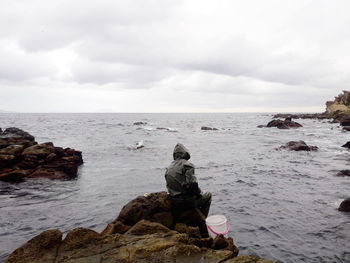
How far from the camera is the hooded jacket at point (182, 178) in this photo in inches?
280

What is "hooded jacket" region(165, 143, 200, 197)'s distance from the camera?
7.11 meters

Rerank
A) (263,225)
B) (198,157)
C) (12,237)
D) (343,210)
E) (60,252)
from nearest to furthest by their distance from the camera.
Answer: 1. (60,252)
2. (12,237)
3. (263,225)
4. (343,210)
5. (198,157)

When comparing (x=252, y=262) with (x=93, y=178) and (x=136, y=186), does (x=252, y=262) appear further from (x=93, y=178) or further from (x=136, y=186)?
(x=93, y=178)

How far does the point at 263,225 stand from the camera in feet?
31.8

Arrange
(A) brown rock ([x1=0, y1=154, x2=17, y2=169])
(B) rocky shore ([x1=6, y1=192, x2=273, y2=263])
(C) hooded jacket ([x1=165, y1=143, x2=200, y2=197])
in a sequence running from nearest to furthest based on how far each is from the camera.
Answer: (B) rocky shore ([x1=6, y1=192, x2=273, y2=263]) < (C) hooded jacket ([x1=165, y1=143, x2=200, y2=197]) < (A) brown rock ([x1=0, y1=154, x2=17, y2=169])

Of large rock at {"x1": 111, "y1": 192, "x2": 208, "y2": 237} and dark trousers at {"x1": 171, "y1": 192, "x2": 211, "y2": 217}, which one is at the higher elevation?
dark trousers at {"x1": 171, "y1": 192, "x2": 211, "y2": 217}

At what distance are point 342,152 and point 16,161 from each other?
2501cm

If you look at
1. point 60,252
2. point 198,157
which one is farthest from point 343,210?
point 198,157

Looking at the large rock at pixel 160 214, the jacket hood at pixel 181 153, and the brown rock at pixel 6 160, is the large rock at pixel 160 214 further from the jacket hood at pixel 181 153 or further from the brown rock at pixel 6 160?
the brown rock at pixel 6 160

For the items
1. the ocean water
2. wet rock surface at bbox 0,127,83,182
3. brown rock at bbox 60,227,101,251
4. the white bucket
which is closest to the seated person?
the white bucket

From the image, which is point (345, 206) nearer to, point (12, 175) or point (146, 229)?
point (146, 229)

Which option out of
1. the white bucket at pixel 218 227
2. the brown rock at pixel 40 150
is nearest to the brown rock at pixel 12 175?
the brown rock at pixel 40 150

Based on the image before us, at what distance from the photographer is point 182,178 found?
286 inches

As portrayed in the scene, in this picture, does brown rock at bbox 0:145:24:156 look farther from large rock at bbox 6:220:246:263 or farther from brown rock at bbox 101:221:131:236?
large rock at bbox 6:220:246:263
